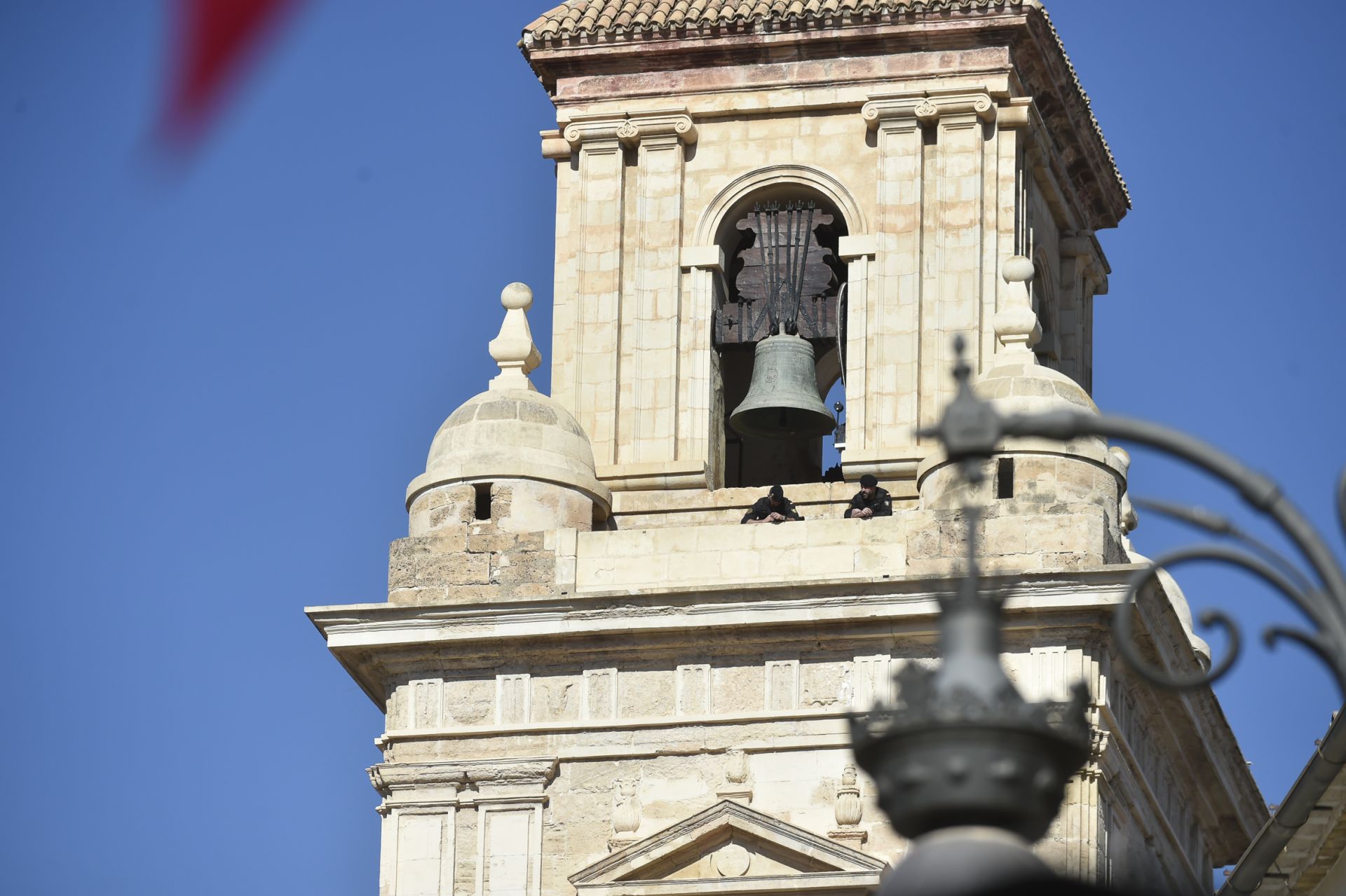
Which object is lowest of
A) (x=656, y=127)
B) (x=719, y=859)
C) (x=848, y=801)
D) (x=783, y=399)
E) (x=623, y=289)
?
(x=719, y=859)

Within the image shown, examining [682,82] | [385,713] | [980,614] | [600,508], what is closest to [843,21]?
[682,82]

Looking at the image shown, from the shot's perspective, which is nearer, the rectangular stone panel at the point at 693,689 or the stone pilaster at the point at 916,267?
the rectangular stone panel at the point at 693,689

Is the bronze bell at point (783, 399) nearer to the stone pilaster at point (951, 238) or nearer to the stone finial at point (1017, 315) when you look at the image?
the stone pilaster at point (951, 238)

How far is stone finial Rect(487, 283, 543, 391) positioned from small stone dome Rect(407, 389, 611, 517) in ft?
0.80

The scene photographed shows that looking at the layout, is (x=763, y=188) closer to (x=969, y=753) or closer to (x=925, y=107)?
(x=925, y=107)

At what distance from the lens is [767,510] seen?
29078mm

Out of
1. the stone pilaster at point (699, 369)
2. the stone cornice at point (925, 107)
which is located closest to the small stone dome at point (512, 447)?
the stone pilaster at point (699, 369)

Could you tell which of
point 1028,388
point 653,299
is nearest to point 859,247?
point 653,299

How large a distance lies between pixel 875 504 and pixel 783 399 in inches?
51.5

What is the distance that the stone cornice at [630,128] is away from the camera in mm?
30984

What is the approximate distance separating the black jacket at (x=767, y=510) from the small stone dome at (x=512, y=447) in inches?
47.2

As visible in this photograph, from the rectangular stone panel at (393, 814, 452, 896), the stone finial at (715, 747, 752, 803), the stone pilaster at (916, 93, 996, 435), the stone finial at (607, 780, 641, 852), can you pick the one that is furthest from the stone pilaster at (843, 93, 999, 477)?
the rectangular stone panel at (393, 814, 452, 896)

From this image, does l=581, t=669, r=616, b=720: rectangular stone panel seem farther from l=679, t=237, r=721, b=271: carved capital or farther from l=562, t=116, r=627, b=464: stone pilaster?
l=679, t=237, r=721, b=271: carved capital

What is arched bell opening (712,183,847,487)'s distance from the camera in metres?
30.1
